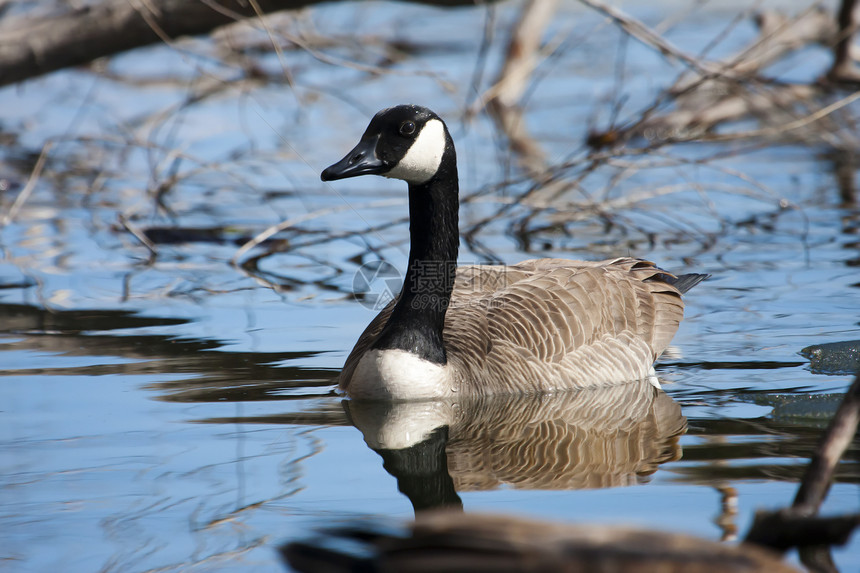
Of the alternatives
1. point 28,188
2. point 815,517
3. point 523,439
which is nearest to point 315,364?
point 523,439

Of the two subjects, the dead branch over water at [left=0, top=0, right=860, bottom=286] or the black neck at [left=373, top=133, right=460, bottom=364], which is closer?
the black neck at [left=373, top=133, right=460, bottom=364]

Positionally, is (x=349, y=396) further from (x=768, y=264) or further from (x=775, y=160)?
(x=775, y=160)

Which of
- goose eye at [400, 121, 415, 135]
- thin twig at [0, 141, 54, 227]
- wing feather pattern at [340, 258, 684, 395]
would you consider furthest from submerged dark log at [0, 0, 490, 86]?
goose eye at [400, 121, 415, 135]

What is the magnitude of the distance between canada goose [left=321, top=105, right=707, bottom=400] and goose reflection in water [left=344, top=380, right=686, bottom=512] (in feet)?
0.41

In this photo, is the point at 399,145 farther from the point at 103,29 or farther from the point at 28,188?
the point at 103,29

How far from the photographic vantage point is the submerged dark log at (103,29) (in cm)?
879

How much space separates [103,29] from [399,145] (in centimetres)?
441

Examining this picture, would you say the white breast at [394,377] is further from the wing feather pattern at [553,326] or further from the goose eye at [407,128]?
the goose eye at [407,128]

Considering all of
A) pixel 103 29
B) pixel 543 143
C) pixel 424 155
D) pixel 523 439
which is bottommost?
pixel 523 439

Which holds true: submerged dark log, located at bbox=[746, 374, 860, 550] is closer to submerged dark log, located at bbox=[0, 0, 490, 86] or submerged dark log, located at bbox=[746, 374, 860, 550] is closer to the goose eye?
the goose eye

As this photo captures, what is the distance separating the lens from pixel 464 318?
21.6ft

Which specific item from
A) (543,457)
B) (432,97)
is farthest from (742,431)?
(432,97)

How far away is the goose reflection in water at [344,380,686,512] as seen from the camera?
4.75 m

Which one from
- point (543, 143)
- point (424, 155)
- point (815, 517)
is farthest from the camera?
point (543, 143)
